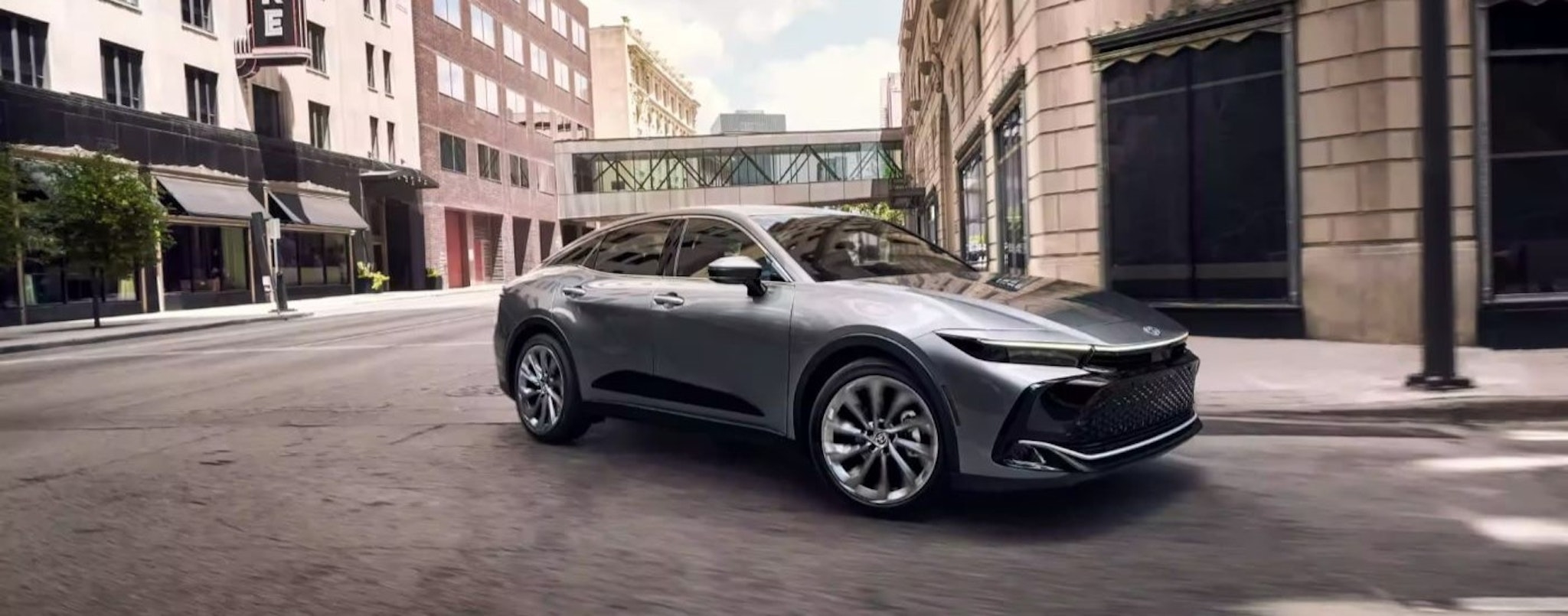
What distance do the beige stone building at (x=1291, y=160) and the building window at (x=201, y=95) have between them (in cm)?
2500

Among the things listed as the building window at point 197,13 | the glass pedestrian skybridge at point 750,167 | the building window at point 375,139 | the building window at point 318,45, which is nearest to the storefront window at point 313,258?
the building window at point 375,139

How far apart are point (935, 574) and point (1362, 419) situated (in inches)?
179

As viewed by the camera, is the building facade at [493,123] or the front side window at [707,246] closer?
the front side window at [707,246]

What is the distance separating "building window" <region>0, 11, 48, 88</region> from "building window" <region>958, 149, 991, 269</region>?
21.6 metres

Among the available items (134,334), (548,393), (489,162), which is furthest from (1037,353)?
(489,162)

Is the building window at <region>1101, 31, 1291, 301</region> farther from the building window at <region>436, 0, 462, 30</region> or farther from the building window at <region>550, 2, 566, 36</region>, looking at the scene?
the building window at <region>550, 2, 566, 36</region>

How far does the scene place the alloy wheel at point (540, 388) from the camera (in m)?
6.38

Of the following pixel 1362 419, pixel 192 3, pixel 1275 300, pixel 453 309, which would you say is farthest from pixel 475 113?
Answer: pixel 1362 419

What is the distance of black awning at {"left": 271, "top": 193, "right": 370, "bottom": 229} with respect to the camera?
33062 millimetres

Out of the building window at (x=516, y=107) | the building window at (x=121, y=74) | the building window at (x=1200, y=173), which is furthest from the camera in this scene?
the building window at (x=516, y=107)

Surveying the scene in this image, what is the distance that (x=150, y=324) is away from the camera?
2219 centimetres

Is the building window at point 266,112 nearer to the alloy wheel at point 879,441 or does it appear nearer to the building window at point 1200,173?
the building window at point 1200,173

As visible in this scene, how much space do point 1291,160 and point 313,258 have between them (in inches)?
1306

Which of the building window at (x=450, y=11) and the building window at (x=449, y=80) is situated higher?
the building window at (x=450, y=11)
